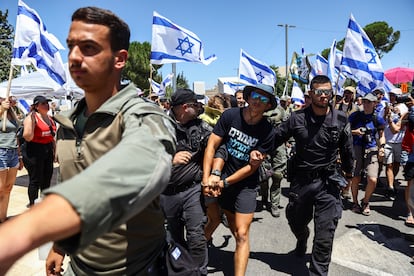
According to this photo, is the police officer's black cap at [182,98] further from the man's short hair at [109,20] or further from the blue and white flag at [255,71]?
the blue and white flag at [255,71]

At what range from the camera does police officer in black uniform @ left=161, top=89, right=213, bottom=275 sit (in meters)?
3.08

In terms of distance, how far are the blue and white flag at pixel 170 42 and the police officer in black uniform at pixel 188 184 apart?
260 centimetres

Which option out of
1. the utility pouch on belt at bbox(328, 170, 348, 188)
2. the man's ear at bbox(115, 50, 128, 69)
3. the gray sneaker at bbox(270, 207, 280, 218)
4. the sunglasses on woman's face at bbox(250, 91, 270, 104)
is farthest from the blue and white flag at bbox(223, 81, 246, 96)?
the man's ear at bbox(115, 50, 128, 69)

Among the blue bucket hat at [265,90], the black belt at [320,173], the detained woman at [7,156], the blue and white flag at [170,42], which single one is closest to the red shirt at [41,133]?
the detained woman at [7,156]

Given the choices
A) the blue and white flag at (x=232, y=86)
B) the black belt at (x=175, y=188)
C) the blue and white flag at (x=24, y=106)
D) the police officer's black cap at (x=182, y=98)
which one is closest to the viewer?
the black belt at (x=175, y=188)

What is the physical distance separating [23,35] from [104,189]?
5.69 metres

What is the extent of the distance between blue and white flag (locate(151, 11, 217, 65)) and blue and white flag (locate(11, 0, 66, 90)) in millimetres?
1838

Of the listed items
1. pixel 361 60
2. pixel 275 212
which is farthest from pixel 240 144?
pixel 361 60

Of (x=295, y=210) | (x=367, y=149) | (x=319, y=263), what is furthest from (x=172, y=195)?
(x=367, y=149)

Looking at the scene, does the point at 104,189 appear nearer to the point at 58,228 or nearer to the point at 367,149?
the point at 58,228

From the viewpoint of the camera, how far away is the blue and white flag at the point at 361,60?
598 centimetres

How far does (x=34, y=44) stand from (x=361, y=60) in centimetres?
593

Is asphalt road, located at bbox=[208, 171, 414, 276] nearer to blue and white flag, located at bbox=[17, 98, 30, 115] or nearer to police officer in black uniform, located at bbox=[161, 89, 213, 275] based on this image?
police officer in black uniform, located at bbox=[161, 89, 213, 275]

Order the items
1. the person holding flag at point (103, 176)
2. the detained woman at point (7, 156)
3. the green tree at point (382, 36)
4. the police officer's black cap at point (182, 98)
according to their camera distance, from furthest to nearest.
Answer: the green tree at point (382, 36) < the detained woman at point (7, 156) < the police officer's black cap at point (182, 98) < the person holding flag at point (103, 176)
